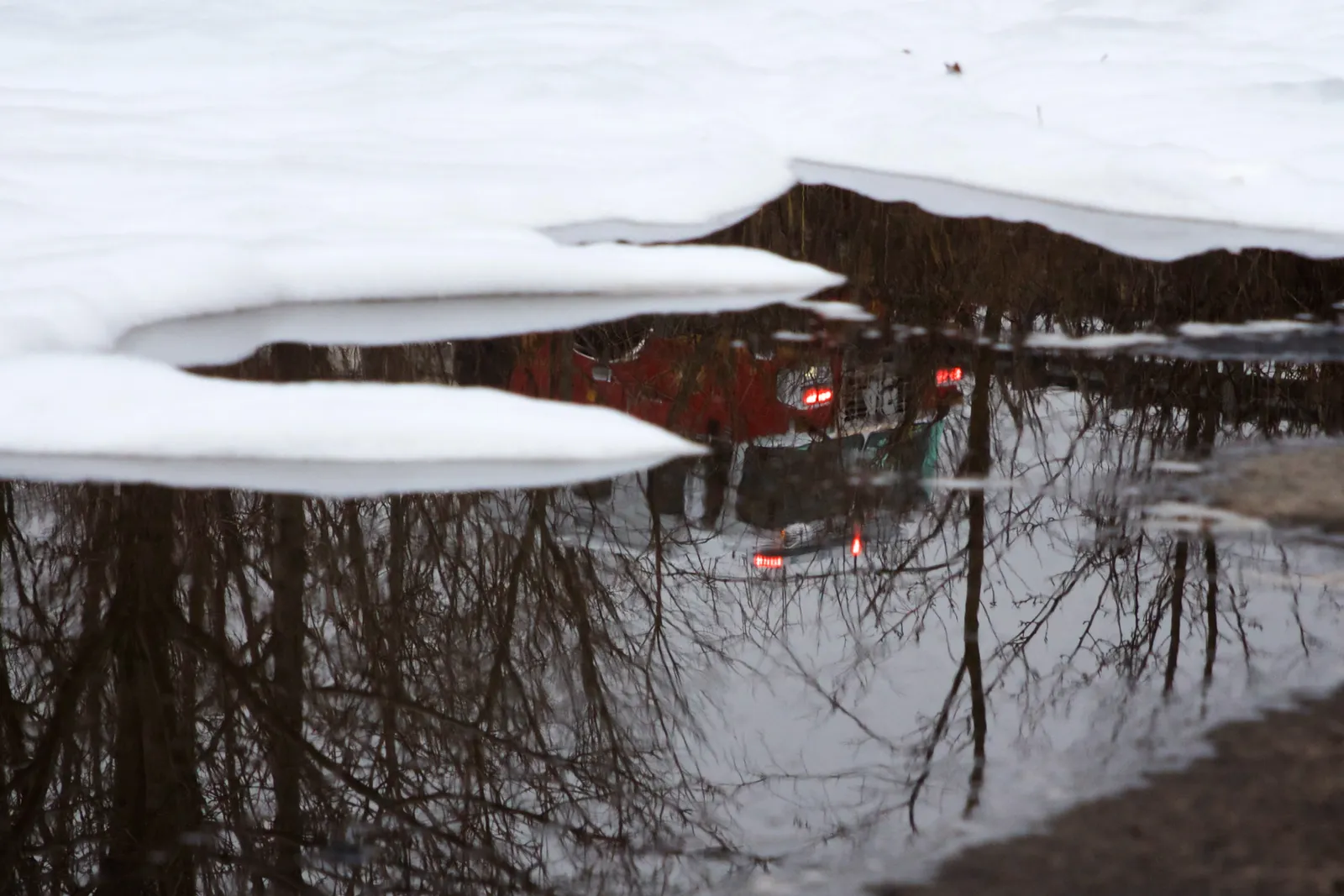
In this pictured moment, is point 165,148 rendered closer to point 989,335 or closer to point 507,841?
point 989,335

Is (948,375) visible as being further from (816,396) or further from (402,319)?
(402,319)

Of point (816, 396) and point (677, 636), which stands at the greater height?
point (816, 396)

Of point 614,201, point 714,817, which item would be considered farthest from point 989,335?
point 714,817

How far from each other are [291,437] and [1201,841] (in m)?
1.37

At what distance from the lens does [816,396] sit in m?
2.49

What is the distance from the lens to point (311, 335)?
2568mm

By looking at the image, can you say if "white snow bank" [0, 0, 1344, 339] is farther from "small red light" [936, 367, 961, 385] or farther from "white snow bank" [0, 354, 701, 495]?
"small red light" [936, 367, 961, 385]

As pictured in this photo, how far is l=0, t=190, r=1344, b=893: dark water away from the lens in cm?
133

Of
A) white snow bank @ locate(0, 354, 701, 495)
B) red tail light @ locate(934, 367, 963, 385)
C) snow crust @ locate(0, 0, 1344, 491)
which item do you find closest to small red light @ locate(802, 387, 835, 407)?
red tail light @ locate(934, 367, 963, 385)

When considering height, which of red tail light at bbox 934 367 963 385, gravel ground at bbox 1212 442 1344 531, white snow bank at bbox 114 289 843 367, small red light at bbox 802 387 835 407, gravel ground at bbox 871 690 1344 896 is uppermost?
white snow bank at bbox 114 289 843 367

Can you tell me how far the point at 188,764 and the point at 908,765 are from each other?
764 mm

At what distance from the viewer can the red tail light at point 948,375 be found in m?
2.50

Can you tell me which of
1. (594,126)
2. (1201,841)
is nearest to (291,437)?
(1201,841)

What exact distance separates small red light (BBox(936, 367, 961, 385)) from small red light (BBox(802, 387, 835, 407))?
0.69ft
